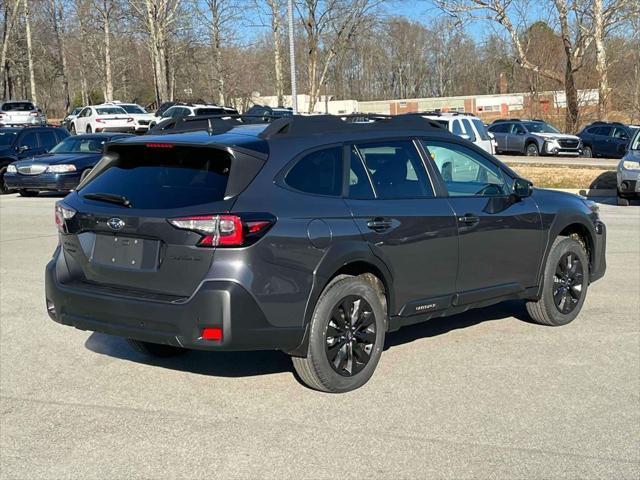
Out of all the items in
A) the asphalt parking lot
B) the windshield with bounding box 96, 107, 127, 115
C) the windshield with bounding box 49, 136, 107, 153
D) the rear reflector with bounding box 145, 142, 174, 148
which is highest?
the windshield with bounding box 96, 107, 127, 115

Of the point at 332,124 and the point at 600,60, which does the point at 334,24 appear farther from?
the point at 332,124

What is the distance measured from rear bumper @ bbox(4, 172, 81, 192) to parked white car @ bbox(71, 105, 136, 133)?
53.1 ft

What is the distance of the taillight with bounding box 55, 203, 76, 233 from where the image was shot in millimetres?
5429

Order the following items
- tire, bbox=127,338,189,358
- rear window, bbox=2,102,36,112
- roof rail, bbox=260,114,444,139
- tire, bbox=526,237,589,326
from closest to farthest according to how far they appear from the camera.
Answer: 1. roof rail, bbox=260,114,444,139
2. tire, bbox=127,338,189,358
3. tire, bbox=526,237,589,326
4. rear window, bbox=2,102,36,112

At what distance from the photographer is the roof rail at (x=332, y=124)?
542 cm

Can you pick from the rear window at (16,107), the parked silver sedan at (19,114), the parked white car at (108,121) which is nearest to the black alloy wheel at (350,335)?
the parked white car at (108,121)

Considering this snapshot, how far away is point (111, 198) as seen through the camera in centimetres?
527

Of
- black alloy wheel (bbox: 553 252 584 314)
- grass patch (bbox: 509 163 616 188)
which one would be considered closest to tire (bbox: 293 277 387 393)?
black alloy wheel (bbox: 553 252 584 314)

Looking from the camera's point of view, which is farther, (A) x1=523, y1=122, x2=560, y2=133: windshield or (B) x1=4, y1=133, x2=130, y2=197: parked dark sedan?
(A) x1=523, y1=122, x2=560, y2=133: windshield

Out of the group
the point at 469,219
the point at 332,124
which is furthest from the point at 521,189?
the point at 332,124

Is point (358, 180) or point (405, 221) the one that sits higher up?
point (358, 180)

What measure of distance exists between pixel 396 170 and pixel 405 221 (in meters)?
0.46

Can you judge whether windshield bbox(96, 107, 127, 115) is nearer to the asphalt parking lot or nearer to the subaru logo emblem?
the asphalt parking lot

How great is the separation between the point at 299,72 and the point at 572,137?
5268cm
